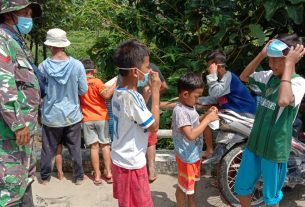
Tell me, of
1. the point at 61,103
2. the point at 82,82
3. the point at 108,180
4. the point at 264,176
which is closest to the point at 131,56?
the point at 264,176

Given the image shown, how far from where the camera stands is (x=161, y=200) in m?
4.29

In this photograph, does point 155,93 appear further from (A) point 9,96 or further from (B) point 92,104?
(B) point 92,104

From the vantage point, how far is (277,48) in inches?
120

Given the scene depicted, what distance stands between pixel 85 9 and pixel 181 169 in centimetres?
319

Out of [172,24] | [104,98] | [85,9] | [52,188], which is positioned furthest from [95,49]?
[52,188]

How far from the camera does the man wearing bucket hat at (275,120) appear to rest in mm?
2990

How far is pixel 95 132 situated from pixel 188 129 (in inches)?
65.2

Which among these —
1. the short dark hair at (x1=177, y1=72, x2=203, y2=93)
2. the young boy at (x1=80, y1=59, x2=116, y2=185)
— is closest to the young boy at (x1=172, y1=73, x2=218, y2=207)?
the short dark hair at (x1=177, y1=72, x2=203, y2=93)

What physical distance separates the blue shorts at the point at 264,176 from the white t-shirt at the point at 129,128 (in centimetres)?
85

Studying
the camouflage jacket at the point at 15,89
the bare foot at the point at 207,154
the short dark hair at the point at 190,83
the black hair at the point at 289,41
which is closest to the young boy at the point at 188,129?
the short dark hair at the point at 190,83

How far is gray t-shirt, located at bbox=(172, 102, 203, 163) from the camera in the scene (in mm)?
3475

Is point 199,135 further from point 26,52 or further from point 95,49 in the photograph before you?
point 95,49

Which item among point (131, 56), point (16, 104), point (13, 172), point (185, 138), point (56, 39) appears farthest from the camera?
point (56, 39)

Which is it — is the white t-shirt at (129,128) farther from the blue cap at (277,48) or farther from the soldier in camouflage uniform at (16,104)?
the blue cap at (277,48)
